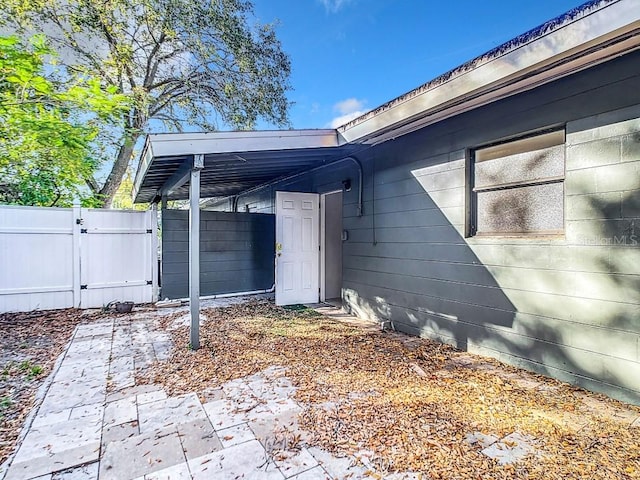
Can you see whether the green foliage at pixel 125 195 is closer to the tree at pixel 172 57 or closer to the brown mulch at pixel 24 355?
the tree at pixel 172 57

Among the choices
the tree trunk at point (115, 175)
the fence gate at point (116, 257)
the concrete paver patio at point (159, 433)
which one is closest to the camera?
the concrete paver patio at point (159, 433)

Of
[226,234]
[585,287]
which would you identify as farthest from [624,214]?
[226,234]

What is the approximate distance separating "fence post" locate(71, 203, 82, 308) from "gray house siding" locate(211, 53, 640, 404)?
15.9 ft

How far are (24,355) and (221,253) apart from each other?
355 cm

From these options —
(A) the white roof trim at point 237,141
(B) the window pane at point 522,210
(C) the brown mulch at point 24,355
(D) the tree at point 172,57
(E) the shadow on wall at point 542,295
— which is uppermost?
(D) the tree at point 172,57

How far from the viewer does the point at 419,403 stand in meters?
2.46

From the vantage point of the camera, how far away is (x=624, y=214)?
8.02 ft

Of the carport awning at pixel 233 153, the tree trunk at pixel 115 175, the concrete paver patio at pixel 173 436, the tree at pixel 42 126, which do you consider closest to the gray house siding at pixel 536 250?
the concrete paver patio at pixel 173 436

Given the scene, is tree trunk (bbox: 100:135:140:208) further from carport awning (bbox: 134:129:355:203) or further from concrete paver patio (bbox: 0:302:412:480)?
concrete paver patio (bbox: 0:302:412:480)

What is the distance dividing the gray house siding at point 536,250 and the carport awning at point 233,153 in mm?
989

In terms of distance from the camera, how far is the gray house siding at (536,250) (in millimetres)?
2459

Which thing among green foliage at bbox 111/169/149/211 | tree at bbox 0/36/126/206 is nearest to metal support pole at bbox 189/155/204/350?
tree at bbox 0/36/126/206

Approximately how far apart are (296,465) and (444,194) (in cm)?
305

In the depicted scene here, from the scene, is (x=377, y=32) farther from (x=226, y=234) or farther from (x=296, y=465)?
(x=296, y=465)
